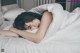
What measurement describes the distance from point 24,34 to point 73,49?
1.41ft

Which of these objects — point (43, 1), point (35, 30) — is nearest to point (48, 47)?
point (35, 30)

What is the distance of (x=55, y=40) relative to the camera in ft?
4.97

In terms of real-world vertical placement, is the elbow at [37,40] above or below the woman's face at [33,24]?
below

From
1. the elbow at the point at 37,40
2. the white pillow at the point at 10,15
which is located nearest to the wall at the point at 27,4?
the white pillow at the point at 10,15

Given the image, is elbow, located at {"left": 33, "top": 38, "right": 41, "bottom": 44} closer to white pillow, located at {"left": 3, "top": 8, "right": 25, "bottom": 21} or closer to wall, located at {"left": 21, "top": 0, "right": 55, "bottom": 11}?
white pillow, located at {"left": 3, "top": 8, "right": 25, "bottom": 21}

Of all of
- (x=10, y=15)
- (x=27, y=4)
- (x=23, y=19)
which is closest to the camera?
(x=23, y=19)

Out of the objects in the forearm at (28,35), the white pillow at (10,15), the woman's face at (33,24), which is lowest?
the white pillow at (10,15)

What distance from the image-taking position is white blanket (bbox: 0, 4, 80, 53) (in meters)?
1.43

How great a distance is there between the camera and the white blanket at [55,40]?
143 centimetres

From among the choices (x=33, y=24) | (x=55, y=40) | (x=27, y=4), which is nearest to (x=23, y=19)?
(x=33, y=24)

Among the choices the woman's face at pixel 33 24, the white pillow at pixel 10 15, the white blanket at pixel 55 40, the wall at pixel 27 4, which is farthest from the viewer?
the wall at pixel 27 4

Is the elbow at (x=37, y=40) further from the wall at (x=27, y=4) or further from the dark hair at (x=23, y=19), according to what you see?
the wall at (x=27, y=4)

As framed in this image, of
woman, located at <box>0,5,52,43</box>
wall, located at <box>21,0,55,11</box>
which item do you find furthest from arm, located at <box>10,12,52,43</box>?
wall, located at <box>21,0,55,11</box>

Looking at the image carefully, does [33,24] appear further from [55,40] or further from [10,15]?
[10,15]
